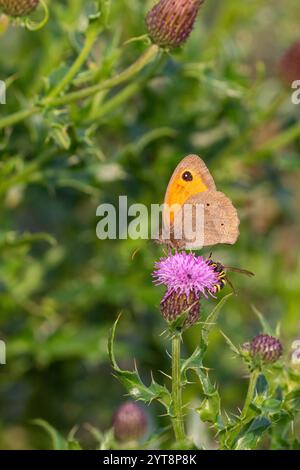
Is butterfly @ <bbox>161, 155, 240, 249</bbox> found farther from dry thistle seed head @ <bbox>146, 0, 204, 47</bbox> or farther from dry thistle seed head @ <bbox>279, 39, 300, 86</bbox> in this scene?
dry thistle seed head @ <bbox>279, 39, 300, 86</bbox>

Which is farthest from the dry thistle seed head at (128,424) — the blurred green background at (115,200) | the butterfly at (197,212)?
the butterfly at (197,212)

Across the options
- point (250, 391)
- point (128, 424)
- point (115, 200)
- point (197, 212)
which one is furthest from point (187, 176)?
point (115, 200)

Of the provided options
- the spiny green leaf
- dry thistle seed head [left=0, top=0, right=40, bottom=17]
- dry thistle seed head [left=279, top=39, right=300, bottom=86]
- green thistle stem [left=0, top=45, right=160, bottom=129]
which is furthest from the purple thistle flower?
dry thistle seed head [left=279, top=39, right=300, bottom=86]

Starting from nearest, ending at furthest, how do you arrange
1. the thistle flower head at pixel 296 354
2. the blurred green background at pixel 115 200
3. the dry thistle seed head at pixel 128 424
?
1. the thistle flower head at pixel 296 354
2. the dry thistle seed head at pixel 128 424
3. the blurred green background at pixel 115 200

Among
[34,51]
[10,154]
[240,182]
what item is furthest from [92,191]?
[34,51]

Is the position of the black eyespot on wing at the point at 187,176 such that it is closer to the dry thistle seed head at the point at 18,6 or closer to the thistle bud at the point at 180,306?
the thistle bud at the point at 180,306
